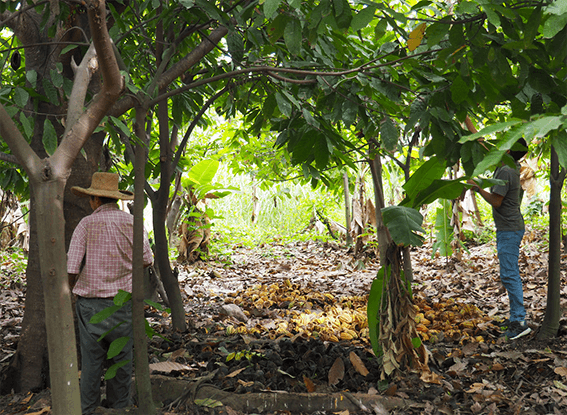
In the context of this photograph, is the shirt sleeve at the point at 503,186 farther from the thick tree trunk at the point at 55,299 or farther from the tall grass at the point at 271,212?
the tall grass at the point at 271,212

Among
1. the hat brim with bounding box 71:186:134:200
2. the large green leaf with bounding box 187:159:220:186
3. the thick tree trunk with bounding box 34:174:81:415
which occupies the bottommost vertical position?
the thick tree trunk with bounding box 34:174:81:415

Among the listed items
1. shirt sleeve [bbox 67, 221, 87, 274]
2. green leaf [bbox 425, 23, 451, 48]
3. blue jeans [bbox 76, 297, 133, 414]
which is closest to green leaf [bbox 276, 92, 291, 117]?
green leaf [bbox 425, 23, 451, 48]

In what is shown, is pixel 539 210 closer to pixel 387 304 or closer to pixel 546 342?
pixel 546 342

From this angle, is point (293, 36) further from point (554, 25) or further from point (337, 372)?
point (337, 372)

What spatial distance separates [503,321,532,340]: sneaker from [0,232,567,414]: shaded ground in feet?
0.22

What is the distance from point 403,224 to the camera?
2.75m

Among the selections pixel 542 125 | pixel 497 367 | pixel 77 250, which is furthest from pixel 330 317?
pixel 542 125

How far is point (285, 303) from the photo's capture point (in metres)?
5.54

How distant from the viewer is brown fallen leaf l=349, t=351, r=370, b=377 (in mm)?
3147

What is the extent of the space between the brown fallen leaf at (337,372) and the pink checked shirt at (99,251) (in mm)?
1604

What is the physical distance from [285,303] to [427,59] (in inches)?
146

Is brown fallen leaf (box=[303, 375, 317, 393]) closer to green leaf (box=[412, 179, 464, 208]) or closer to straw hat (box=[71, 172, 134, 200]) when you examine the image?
green leaf (box=[412, 179, 464, 208])

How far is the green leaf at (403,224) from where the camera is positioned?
2.71 metres

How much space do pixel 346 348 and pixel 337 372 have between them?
44cm
